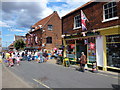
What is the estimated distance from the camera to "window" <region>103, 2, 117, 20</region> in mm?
9483

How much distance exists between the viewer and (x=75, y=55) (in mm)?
13961

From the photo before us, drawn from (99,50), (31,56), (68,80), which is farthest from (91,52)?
(31,56)

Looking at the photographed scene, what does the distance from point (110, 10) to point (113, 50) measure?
3.42 m

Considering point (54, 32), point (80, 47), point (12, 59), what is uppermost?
point (54, 32)

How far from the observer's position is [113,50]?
949cm

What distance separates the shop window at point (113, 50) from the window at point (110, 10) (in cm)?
183

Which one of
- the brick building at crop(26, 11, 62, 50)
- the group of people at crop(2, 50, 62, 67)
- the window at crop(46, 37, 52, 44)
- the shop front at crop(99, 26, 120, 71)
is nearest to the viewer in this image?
the shop front at crop(99, 26, 120, 71)

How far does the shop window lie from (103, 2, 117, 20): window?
1827 mm

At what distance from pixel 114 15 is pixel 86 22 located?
3.17 metres

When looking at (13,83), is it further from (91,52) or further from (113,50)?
(113,50)

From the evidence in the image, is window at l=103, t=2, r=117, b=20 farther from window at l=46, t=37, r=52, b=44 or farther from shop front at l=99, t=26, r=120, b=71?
window at l=46, t=37, r=52, b=44

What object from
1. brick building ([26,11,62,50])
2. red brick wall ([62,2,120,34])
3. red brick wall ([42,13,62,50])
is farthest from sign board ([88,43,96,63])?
red brick wall ([42,13,62,50])

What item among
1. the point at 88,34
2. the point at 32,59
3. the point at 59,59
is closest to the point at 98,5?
the point at 88,34

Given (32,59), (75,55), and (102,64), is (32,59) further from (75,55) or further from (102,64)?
(102,64)
